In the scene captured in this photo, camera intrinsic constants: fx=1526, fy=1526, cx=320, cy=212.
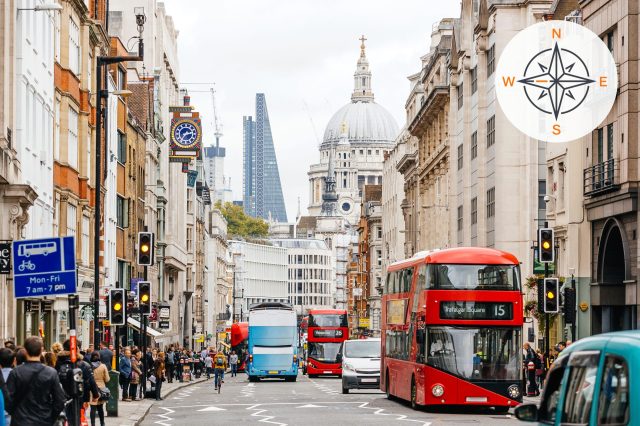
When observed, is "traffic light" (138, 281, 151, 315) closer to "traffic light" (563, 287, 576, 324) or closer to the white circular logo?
"traffic light" (563, 287, 576, 324)

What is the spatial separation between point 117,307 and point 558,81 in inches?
832

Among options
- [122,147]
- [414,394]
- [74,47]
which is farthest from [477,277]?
[122,147]

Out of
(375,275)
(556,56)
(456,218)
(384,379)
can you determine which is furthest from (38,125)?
(375,275)

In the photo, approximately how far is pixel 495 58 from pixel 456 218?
57.6 ft

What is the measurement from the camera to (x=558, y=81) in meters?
52.5

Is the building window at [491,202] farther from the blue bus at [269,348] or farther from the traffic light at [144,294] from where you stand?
the traffic light at [144,294]

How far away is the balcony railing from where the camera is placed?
46.6m

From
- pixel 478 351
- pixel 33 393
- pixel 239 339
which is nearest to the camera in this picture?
pixel 33 393

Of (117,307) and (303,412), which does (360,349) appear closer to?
(303,412)

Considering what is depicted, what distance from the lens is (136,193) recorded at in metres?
76.7

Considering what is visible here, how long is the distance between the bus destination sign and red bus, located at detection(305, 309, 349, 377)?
4297 centimetres

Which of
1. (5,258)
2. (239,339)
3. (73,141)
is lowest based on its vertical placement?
(239,339)

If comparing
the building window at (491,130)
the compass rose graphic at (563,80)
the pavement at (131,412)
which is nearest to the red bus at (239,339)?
the building window at (491,130)

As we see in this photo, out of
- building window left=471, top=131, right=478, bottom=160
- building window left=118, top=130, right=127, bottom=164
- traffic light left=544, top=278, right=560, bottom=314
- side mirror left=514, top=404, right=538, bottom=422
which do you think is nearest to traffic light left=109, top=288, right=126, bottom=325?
traffic light left=544, top=278, right=560, bottom=314
